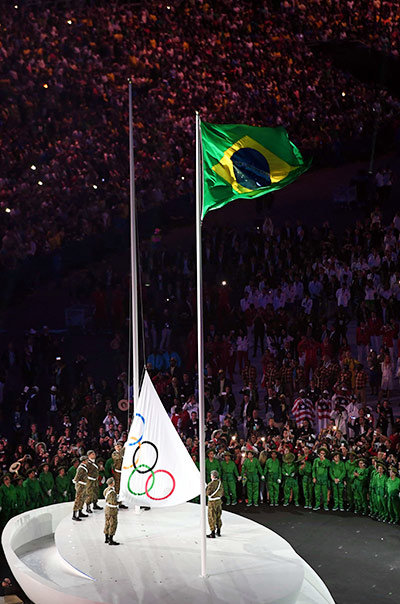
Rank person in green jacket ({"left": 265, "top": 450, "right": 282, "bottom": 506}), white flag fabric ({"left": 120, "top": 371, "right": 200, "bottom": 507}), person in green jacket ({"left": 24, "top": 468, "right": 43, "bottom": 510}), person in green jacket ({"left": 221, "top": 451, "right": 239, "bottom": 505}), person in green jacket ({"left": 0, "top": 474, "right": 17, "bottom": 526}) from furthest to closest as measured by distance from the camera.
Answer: person in green jacket ({"left": 221, "top": 451, "right": 239, "bottom": 505}), person in green jacket ({"left": 265, "top": 450, "right": 282, "bottom": 506}), person in green jacket ({"left": 24, "top": 468, "right": 43, "bottom": 510}), person in green jacket ({"left": 0, "top": 474, "right": 17, "bottom": 526}), white flag fabric ({"left": 120, "top": 371, "right": 200, "bottom": 507})

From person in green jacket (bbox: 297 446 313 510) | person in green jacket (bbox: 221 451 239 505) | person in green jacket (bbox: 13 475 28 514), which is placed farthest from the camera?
person in green jacket (bbox: 221 451 239 505)

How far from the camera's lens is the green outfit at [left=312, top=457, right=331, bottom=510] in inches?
715

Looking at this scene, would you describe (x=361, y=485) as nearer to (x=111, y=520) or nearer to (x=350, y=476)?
(x=350, y=476)

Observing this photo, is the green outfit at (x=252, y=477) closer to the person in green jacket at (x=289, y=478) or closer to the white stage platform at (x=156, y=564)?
the person in green jacket at (x=289, y=478)

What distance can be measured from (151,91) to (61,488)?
17.2 m

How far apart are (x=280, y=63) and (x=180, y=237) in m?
8.02

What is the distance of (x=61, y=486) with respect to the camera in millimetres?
18156

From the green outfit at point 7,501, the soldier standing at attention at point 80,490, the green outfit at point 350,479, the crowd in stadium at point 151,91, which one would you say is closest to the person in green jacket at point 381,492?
the green outfit at point 350,479

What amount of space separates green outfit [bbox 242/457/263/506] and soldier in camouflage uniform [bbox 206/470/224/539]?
400cm

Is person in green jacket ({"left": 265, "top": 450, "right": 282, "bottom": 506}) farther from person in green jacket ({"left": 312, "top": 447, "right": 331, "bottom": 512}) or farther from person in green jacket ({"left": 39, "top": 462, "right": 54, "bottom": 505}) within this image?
person in green jacket ({"left": 39, "top": 462, "right": 54, "bottom": 505})

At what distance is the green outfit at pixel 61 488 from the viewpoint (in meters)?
18.1

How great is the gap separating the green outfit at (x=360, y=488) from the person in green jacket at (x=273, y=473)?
163 centimetres

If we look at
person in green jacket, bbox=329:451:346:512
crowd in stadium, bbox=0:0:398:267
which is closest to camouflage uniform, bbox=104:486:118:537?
person in green jacket, bbox=329:451:346:512

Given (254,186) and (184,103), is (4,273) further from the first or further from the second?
(254,186)
